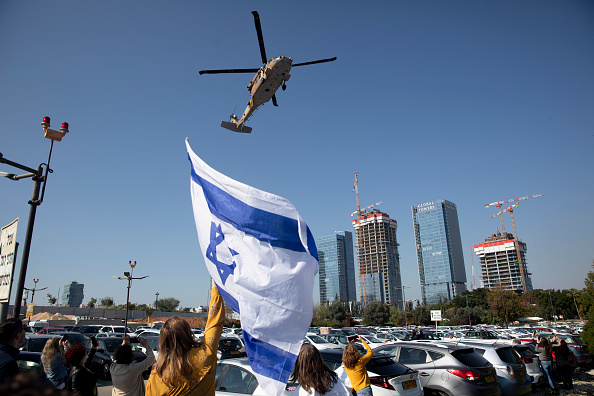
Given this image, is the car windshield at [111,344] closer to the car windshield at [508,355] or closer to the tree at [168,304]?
the car windshield at [508,355]

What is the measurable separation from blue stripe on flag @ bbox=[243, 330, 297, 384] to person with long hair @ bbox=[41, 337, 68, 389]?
375 cm

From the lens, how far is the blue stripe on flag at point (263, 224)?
13.0 ft

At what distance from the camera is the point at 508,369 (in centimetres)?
927

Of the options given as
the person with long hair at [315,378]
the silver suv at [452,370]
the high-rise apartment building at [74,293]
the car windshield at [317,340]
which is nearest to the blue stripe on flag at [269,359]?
the person with long hair at [315,378]

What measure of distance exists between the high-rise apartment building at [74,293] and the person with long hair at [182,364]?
171 metres

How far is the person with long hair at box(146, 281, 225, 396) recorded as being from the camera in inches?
115

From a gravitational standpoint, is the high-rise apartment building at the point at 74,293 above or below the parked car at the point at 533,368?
above

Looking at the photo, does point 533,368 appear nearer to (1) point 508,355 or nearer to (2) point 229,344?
(1) point 508,355

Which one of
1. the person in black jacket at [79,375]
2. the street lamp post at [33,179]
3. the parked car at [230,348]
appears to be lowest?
the parked car at [230,348]

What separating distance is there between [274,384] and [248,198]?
1858 millimetres

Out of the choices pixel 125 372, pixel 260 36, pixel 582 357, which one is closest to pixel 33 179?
pixel 125 372

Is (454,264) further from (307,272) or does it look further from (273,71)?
(307,272)

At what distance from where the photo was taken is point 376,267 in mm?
190875

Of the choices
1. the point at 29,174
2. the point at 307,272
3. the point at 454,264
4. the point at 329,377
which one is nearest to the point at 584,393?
the point at 329,377
